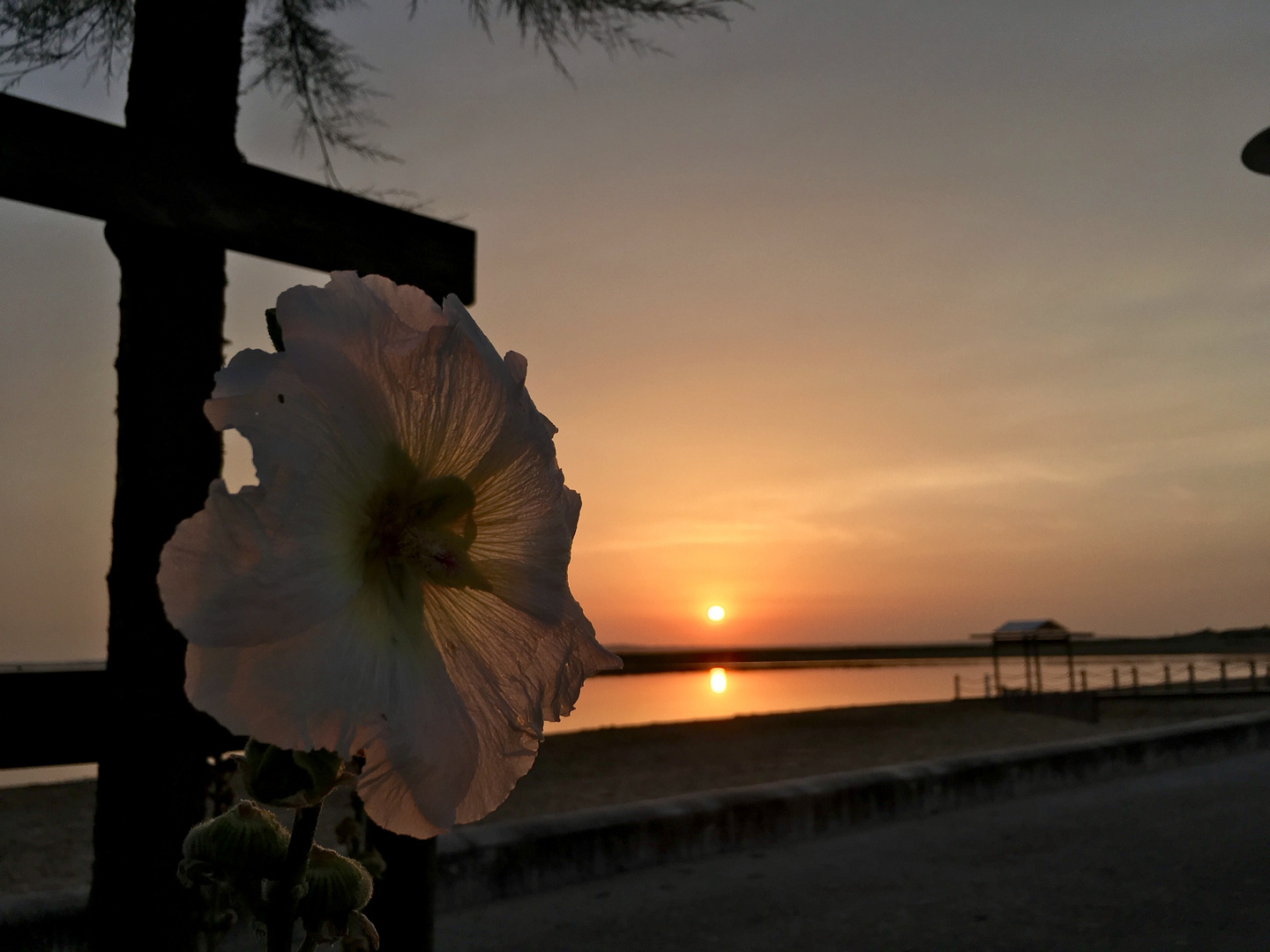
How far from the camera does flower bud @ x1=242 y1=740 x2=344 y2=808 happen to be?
48 cm

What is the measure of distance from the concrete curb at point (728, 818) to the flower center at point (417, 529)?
300 centimetres

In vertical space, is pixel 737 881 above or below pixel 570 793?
above

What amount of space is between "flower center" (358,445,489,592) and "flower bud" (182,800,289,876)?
16cm

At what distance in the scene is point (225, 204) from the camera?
2115mm

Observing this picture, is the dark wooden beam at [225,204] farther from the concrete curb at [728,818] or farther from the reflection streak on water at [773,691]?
the reflection streak on water at [773,691]

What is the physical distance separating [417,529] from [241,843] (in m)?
0.20

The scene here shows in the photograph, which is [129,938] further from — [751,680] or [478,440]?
[751,680]

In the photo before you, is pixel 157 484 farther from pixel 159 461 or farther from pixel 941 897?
pixel 941 897

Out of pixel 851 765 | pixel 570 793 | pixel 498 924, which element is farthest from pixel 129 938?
pixel 851 765

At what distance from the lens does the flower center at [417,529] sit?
22.3 inches

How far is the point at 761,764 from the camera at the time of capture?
12.6 meters

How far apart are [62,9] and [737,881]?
430 centimetres

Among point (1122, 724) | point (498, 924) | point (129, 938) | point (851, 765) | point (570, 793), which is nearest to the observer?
point (129, 938)

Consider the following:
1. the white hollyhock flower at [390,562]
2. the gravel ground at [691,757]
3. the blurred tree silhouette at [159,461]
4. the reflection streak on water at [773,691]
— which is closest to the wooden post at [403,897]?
the blurred tree silhouette at [159,461]
